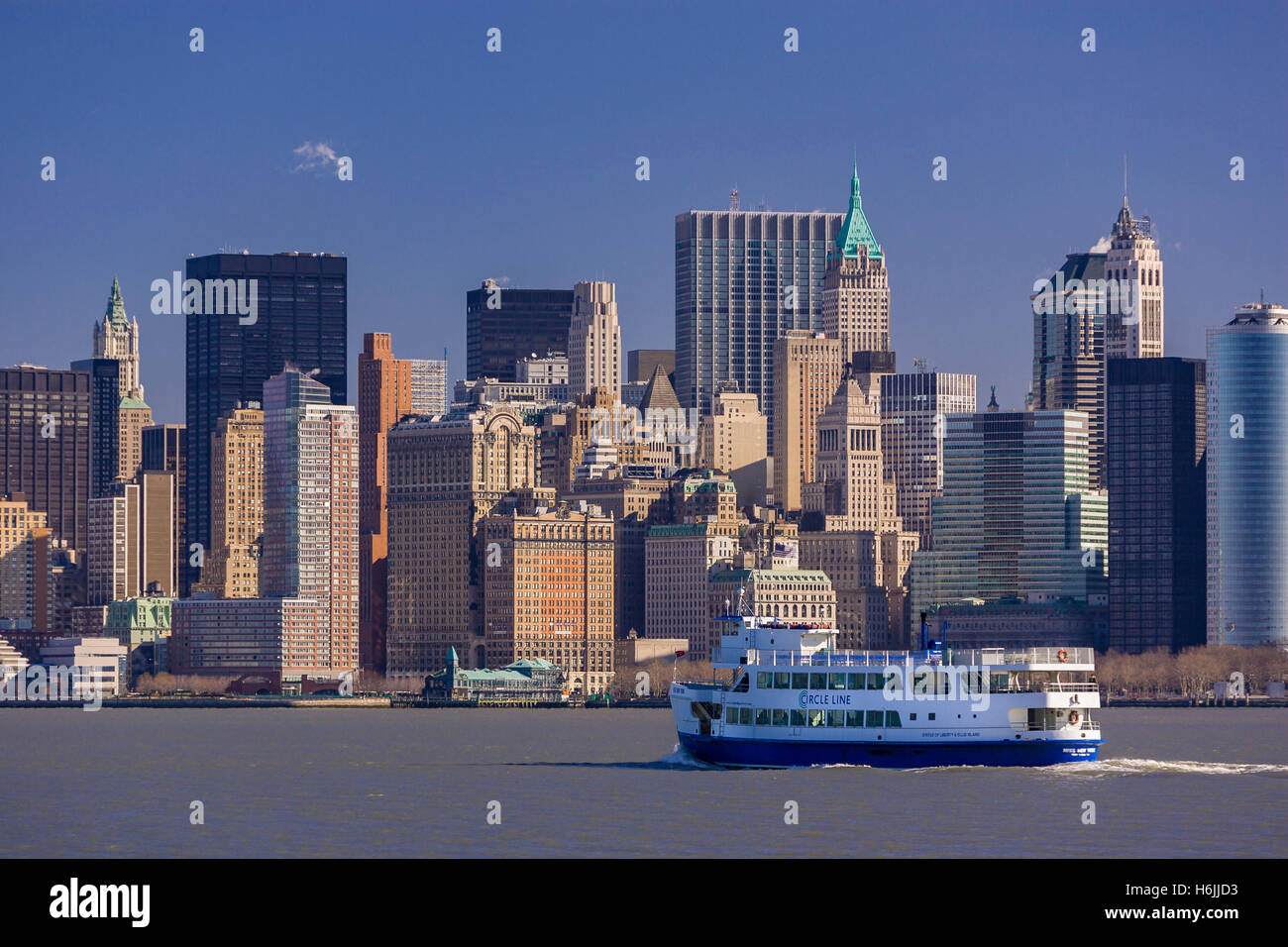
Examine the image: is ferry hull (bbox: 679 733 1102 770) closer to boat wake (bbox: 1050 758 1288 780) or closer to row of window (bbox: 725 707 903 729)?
row of window (bbox: 725 707 903 729)

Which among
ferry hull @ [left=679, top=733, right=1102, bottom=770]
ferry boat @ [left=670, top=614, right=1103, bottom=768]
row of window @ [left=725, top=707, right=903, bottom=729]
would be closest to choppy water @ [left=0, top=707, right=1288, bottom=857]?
ferry hull @ [left=679, top=733, right=1102, bottom=770]

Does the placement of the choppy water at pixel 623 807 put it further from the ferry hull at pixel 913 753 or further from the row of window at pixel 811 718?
the row of window at pixel 811 718

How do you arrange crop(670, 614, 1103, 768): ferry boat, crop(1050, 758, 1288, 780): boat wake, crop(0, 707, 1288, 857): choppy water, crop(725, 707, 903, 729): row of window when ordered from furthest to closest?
crop(1050, 758, 1288, 780): boat wake → crop(725, 707, 903, 729): row of window → crop(670, 614, 1103, 768): ferry boat → crop(0, 707, 1288, 857): choppy water

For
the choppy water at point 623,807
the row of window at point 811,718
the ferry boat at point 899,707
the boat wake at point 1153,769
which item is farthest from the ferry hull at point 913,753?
the boat wake at point 1153,769
